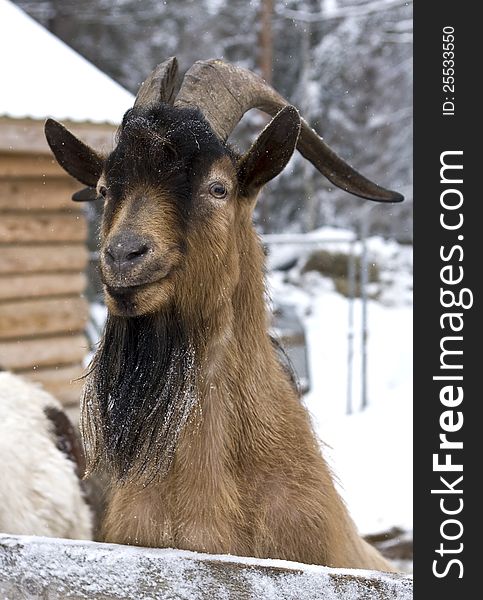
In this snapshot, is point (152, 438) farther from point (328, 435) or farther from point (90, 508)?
point (328, 435)

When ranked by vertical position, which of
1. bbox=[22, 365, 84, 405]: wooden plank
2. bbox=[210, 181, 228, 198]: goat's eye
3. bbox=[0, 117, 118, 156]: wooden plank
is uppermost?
bbox=[0, 117, 118, 156]: wooden plank

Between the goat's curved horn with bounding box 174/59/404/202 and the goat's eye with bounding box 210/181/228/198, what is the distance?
20 cm

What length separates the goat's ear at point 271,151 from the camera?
8.96ft

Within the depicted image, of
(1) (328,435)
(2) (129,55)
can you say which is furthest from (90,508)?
(2) (129,55)

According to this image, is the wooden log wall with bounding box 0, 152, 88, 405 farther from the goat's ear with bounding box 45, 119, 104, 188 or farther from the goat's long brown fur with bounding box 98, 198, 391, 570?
the goat's long brown fur with bounding box 98, 198, 391, 570

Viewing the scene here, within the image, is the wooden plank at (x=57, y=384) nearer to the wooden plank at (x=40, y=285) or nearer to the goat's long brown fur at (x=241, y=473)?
the wooden plank at (x=40, y=285)

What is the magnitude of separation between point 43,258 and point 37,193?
0.54m

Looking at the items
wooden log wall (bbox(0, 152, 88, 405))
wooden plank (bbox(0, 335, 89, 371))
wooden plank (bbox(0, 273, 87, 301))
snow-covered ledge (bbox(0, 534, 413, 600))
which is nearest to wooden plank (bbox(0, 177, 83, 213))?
wooden log wall (bbox(0, 152, 88, 405))

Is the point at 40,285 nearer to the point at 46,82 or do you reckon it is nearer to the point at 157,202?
the point at 46,82

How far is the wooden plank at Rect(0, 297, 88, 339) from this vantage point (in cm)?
722

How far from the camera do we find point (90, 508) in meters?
4.61

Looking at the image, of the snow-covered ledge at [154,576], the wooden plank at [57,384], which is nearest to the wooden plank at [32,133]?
the wooden plank at [57,384]

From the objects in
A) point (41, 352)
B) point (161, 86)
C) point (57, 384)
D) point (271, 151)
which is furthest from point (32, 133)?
point (271, 151)

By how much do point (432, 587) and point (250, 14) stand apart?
20088 mm
